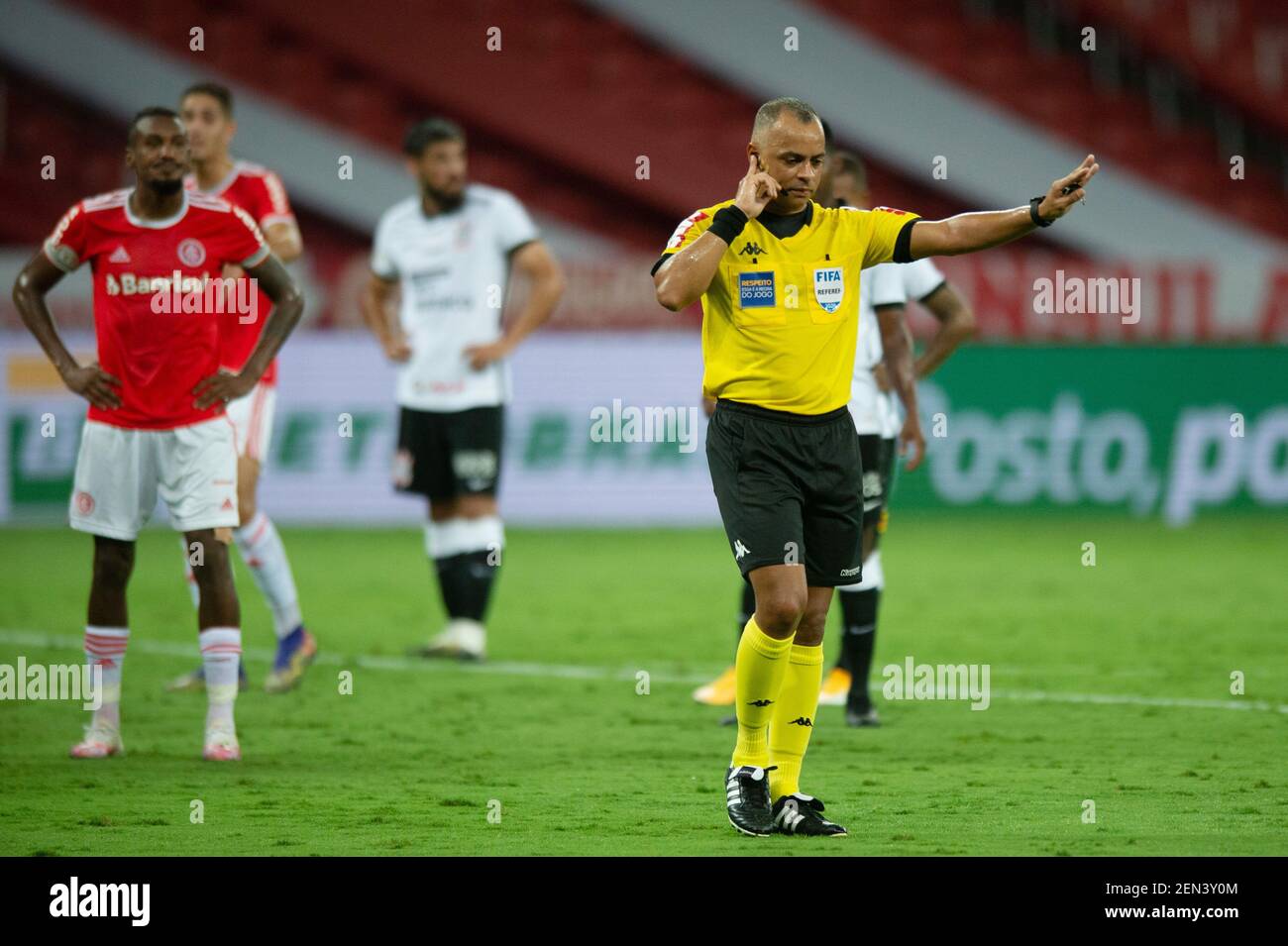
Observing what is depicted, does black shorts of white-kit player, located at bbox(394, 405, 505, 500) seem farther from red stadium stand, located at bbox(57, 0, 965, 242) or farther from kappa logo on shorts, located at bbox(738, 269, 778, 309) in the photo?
red stadium stand, located at bbox(57, 0, 965, 242)

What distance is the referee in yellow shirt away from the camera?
5859 millimetres

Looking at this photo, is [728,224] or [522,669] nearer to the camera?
[728,224]

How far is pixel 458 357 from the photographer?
1061 cm

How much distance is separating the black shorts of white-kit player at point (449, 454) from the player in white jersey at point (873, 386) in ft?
9.33

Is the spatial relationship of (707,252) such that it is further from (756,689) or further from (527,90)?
(527,90)

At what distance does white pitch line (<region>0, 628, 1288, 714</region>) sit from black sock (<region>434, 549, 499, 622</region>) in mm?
314

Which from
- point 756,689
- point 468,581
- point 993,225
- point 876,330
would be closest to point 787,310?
point 993,225

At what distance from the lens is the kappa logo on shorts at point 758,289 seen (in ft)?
19.5

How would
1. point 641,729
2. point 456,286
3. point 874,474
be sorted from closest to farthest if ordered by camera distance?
point 641,729
point 874,474
point 456,286

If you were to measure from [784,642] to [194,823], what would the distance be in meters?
1.90

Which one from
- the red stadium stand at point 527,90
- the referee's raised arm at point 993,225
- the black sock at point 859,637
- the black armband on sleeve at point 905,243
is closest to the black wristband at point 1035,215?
the referee's raised arm at point 993,225

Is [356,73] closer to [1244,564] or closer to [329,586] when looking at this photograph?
[329,586]

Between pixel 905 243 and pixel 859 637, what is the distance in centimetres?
257

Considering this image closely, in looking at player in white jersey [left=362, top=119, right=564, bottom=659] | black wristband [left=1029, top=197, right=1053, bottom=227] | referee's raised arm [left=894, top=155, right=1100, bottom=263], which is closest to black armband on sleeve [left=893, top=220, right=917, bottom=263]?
referee's raised arm [left=894, top=155, right=1100, bottom=263]
